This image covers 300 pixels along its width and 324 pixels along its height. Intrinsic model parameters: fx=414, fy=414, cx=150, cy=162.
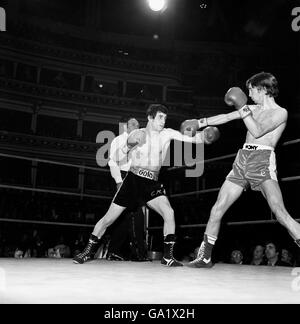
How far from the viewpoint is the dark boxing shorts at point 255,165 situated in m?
2.69

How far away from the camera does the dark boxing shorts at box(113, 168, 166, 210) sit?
10.4ft

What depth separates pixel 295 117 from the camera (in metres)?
20.8

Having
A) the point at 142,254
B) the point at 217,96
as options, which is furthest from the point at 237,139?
the point at 142,254

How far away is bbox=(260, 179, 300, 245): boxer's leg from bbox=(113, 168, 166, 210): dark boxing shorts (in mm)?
851

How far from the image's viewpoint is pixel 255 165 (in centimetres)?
272

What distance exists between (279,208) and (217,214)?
0.48 m

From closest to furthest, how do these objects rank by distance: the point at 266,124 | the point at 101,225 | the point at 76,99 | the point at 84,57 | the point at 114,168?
the point at 266,124
the point at 101,225
the point at 114,168
the point at 76,99
the point at 84,57

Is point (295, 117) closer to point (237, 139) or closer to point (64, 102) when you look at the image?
point (237, 139)

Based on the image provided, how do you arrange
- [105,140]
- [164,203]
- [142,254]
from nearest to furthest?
[164,203] < [142,254] < [105,140]

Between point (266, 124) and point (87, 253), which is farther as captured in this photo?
point (87, 253)

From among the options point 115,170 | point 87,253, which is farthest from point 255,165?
point 115,170

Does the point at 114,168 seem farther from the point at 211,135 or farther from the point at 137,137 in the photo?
the point at 211,135
